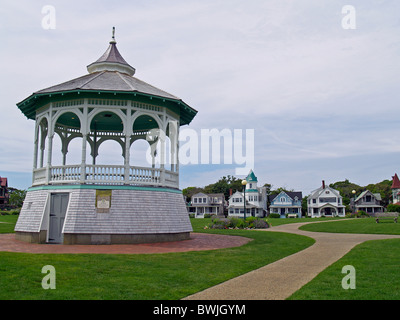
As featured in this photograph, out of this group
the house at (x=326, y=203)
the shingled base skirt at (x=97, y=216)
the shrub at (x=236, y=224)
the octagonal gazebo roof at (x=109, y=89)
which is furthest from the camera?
the house at (x=326, y=203)

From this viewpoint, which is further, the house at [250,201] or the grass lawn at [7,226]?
the house at [250,201]

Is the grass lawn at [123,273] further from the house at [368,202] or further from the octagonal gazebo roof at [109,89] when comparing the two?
the house at [368,202]

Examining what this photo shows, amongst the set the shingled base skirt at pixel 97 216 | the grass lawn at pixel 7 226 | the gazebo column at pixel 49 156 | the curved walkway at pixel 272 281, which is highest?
the gazebo column at pixel 49 156

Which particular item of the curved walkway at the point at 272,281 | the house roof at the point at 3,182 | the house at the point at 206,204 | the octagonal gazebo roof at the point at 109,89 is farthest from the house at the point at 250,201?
the curved walkway at the point at 272,281

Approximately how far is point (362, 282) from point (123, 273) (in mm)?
6112

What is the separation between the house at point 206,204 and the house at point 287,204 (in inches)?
499

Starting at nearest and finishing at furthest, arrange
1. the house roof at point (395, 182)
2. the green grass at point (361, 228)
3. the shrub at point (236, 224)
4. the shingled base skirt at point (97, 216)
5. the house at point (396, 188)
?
1. the shingled base skirt at point (97, 216)
2. the green grass at point (361, 228)
3. the shrub at point (236, 224)
4. the house at point (396, 188)
5. the house roof at point (395, 182)

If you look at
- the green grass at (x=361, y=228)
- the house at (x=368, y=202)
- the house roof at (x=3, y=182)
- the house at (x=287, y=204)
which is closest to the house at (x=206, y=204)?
the house at (x=287, y=204)

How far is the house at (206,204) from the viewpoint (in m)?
89.7

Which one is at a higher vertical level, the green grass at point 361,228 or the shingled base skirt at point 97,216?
the shingled base skirt at point 97,216

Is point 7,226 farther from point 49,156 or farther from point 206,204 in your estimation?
point 206,204

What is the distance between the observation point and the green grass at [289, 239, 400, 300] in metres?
7.63

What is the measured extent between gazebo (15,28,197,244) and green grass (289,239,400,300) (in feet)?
30.4

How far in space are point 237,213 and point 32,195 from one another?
220ft
